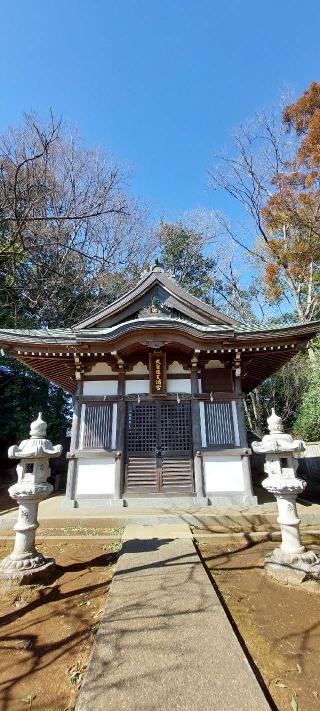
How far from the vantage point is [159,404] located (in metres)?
8.88

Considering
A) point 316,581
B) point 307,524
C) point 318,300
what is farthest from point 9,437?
point 318,300

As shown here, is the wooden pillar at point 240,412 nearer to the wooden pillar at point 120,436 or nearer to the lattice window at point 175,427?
the lattice window at point 175,427

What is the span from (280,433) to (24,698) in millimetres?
4164

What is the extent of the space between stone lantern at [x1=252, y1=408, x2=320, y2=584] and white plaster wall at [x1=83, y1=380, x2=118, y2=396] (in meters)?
4.83

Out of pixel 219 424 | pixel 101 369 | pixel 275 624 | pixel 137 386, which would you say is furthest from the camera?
pixel 101 369

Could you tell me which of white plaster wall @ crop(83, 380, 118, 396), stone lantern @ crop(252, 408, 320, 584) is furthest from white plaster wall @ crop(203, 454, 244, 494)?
stone lantern @ crop(252, 408, 320, 584)

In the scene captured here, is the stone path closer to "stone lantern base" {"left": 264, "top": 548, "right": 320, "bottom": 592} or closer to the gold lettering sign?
"stone lantern base" {"left": 264, "top": 548, "right": 320, "bottom": 592}

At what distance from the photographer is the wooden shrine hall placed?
8.11 m

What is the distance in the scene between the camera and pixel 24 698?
2.33m

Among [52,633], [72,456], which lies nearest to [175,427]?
[72,456]

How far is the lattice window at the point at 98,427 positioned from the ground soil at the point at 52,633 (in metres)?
3.36

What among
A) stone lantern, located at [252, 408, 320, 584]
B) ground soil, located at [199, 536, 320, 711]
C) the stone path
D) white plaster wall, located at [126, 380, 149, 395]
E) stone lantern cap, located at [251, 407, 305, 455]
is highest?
white plaster wall, located at [126, 380, 149, 395]

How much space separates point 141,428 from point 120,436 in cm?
60

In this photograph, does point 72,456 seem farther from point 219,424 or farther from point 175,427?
point 219,424
